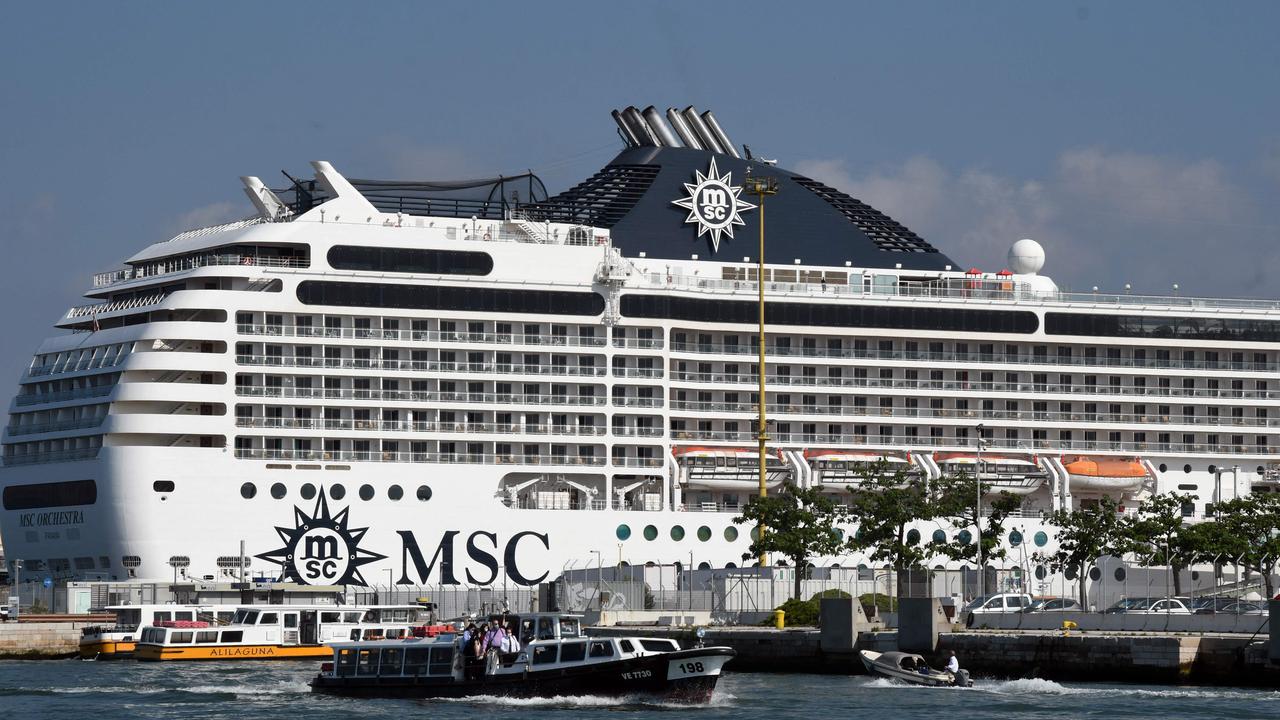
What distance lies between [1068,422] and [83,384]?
38144 millimetres

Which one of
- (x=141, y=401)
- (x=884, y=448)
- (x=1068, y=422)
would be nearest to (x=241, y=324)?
(x=141, y=401)

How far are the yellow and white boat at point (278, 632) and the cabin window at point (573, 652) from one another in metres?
15.7

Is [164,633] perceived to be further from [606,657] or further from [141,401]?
[606,657]

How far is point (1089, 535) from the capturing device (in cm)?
7631

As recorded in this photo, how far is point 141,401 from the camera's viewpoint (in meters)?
75.6

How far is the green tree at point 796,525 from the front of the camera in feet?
244

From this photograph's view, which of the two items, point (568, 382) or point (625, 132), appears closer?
point (568, 382)

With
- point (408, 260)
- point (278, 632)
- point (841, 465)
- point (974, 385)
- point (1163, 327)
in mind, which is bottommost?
point (278, 632)

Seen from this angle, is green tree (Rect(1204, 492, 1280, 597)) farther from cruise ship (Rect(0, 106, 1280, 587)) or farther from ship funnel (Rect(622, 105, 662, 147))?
ship funnel (Rect(622, 105, 662, 147))

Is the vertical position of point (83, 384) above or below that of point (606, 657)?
above

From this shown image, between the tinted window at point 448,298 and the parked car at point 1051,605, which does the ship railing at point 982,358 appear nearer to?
the tinted window at point 448,298

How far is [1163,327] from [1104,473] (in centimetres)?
665

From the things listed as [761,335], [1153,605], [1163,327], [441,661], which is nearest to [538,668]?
[441,661]

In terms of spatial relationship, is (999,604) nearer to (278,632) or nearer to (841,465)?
(841,465)
